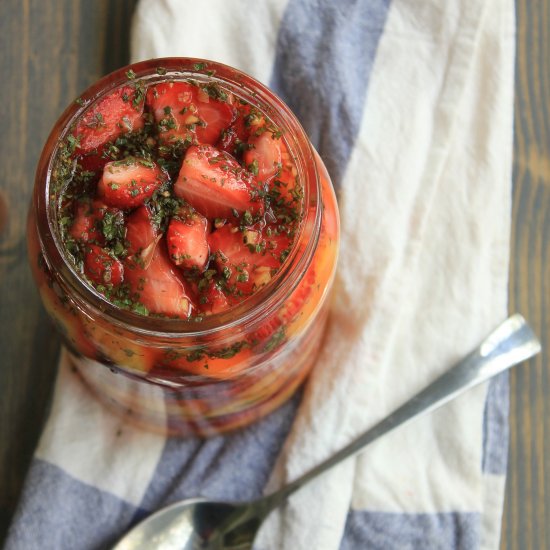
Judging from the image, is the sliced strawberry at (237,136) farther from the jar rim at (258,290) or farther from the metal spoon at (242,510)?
the metal spoon at (242,510)

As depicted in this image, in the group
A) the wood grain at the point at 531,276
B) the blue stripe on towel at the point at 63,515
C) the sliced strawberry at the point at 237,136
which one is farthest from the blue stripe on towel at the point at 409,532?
the sliced strawberry at the point at 237,136

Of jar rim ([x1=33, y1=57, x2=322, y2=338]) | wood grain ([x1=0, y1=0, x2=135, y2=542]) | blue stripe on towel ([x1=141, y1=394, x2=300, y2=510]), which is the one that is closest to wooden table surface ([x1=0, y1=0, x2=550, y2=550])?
wood grain ([x1=0, y1=0, x2=135, y2=542])

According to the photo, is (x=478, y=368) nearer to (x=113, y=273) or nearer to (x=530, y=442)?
(x=530, y=442)

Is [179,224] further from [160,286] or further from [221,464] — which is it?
[221,464]

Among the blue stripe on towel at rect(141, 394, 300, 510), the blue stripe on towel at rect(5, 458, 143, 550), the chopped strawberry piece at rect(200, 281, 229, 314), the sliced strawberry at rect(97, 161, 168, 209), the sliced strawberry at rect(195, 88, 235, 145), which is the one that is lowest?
the blue stripe on towel at rect(5, 458, 143, 550)

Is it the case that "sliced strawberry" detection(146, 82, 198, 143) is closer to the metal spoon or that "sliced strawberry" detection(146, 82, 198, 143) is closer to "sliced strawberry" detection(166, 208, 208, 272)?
"sliced strawberry" detection(166, 208, 208, 272)

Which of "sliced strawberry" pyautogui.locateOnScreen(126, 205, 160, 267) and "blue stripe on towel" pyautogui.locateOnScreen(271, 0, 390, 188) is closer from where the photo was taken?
"sliced strawberry" pyautogui.locateOnScreen(126, 205, 160, 267)
